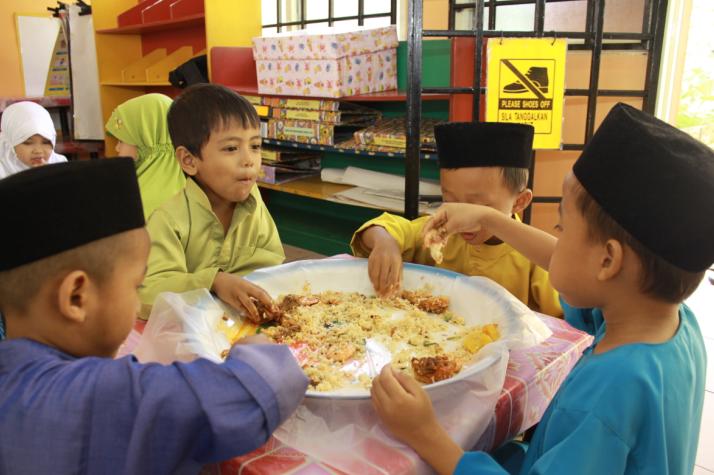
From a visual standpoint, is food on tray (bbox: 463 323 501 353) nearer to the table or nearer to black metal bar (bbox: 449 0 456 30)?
the table

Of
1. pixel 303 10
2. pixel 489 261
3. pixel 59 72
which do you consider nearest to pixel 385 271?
pixel 489 261

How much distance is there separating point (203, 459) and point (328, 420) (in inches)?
7.2

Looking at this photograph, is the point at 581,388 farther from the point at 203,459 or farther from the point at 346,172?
the point at 346,172

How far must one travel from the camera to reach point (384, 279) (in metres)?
1.33

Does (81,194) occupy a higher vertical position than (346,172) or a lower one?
higher

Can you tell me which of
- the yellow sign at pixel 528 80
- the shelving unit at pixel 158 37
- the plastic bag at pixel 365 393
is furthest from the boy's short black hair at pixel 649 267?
the shelving unit at pixel 158 37

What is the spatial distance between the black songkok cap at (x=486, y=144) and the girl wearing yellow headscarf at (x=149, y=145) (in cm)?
149

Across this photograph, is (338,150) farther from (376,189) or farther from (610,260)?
(610,260)

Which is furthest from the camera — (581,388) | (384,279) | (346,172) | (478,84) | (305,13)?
(305,13)

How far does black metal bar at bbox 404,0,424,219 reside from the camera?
226 centimetres

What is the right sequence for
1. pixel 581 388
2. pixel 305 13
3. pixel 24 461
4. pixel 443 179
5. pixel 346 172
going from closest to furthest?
1. pixel 24 461
2. pixel 581 388
3. pixel 443 179
4. pixel 346 172
5. pixel 305 13

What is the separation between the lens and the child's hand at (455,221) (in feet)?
4.17

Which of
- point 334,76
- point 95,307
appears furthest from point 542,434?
point 334,76

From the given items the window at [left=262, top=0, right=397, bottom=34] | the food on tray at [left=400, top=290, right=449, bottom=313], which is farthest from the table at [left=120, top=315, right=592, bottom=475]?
the window at [left=262, top=0, right=397, bottom=34]
